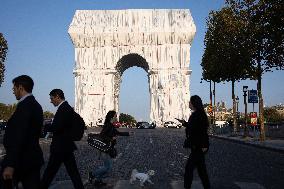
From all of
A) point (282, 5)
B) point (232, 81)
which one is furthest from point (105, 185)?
point (232, 81)

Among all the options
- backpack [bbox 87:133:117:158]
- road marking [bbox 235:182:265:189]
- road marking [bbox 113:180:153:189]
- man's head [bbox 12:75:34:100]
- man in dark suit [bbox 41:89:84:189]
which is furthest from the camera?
road marking [bbox 113:180:153:189]

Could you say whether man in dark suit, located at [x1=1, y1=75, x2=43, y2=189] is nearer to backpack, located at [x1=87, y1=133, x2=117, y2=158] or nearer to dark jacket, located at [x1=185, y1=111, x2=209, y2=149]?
dark jacket, located at [x1=185, y1=111, x2=209, y2=149]

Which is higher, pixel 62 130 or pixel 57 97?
pixel 57 97

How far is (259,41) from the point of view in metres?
30.7

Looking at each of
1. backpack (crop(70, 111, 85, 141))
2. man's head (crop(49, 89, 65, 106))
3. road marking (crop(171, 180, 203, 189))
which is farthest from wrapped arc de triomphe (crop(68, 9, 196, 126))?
backpack (crop(70, 111, 85, 141))

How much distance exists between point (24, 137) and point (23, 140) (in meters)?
0.04

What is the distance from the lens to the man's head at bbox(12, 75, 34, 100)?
19.8ft

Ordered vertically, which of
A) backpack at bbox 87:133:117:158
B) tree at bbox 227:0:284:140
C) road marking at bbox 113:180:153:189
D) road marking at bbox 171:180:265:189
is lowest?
road marking at bbox 113:180:153:189

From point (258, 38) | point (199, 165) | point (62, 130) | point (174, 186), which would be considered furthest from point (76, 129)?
point (258, 38)

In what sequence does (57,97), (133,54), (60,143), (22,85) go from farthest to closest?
(133,54)
(57,97)
(60,143)
(22,85)

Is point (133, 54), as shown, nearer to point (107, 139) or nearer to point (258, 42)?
point (258, 42)

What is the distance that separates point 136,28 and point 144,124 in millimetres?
13211

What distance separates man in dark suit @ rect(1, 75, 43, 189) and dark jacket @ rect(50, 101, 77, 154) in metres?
2.15

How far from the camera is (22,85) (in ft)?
19.8
